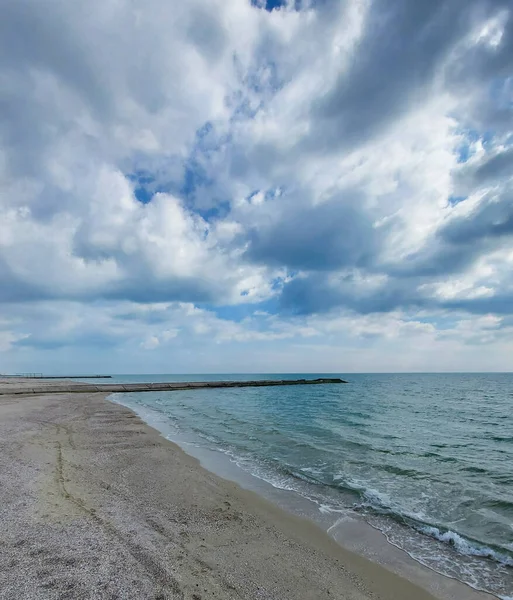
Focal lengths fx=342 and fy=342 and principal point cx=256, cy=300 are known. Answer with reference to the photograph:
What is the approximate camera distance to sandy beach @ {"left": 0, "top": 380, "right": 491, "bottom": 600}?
5.24 meters

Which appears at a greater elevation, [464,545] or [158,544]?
[158,544]

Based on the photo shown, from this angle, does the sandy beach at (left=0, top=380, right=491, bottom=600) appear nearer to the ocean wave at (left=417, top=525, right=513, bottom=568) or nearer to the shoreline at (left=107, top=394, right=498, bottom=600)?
the shoreline at (left=107, top=394, right=498, bottom=600)

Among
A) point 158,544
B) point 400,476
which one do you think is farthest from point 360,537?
point 400,476

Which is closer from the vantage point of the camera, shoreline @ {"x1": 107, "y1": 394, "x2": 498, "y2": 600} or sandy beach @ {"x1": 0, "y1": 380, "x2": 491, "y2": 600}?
sandy beach @ {"x1": 0, "y1": 380, "x2": 491, "y2": 600}

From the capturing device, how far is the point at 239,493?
10.7 m

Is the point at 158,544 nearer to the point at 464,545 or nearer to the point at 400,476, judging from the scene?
the point at 464,545

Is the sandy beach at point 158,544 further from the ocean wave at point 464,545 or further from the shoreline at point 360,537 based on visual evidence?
the ocean wave at point 464,545

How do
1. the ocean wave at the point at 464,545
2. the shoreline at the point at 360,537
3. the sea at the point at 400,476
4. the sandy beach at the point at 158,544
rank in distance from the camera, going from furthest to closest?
the sea at the point at 400,476
the ocean wave at the point at 464,545
the shoreline at the point at 360,537
the sandy beach at the point at 158,544

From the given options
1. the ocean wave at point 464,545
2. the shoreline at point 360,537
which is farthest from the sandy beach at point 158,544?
the ocean wave at point 464,545

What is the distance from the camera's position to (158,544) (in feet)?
21.6

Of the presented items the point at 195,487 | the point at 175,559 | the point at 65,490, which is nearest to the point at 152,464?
the point at 195,487

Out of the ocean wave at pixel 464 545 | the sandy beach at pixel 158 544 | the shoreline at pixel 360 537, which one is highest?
the sandy beach at pixel 158 544

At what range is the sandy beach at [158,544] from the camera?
17.2 feet

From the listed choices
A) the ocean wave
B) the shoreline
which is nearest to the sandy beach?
the shoreline
